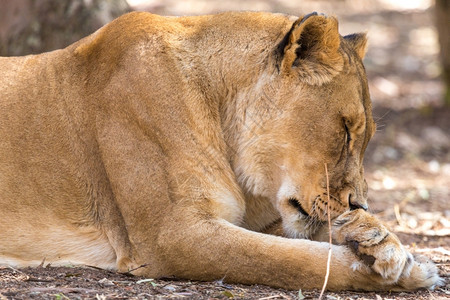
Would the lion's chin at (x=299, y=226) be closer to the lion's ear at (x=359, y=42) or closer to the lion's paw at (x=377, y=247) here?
the lion's paw at (x=377, y=247)

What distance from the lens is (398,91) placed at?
424 inches

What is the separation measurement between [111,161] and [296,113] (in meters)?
1.01

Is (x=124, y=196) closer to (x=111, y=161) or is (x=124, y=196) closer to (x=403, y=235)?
(x=111, y=161)

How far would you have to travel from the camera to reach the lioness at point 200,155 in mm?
3652

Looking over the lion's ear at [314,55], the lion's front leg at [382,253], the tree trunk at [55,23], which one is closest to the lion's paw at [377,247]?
the lion's front leg at [382,253]

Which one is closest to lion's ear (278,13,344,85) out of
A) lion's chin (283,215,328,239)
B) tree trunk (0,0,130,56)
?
lion's chin (283,215,328,239)

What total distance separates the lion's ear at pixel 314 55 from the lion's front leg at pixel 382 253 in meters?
0.75

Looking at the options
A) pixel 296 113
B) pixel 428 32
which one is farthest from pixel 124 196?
pixel 428 32

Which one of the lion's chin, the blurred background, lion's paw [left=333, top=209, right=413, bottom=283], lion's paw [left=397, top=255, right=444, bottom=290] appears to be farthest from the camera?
the blurred background

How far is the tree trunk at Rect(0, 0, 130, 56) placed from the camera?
6.20m

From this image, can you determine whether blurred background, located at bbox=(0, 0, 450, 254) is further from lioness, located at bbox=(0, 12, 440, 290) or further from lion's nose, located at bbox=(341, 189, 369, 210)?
lion's nose, located at bbox=(341, 189, 369, 210)

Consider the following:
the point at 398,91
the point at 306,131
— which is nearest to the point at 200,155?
the point at 306,131

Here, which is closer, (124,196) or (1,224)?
(124,196)

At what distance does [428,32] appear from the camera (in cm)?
1514
